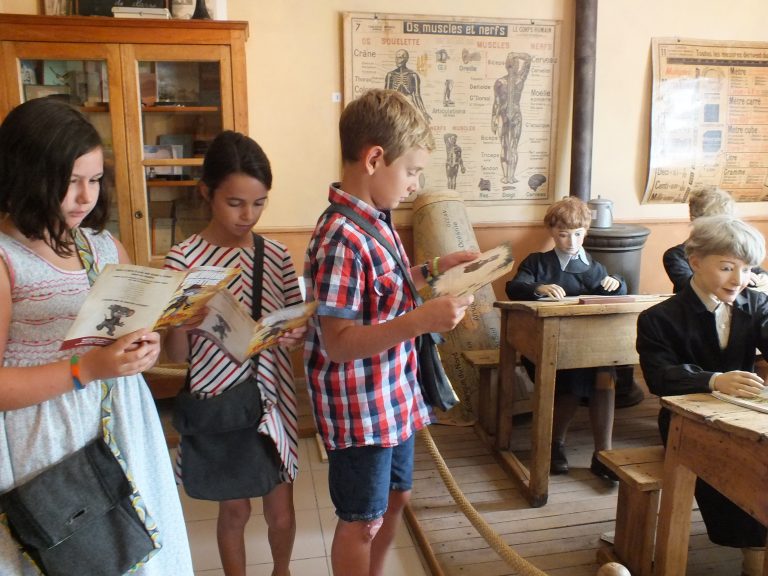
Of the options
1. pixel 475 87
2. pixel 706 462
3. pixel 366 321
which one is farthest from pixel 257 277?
pixel 475 87

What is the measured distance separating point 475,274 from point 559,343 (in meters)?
1.39

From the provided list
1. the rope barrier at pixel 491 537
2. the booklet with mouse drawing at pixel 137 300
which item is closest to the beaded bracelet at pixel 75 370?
the booklet with mouse drawing at pixel 137 300

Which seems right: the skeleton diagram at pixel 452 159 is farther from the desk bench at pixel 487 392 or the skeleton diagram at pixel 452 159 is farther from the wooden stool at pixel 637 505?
the wooden stool at pixel 637 505

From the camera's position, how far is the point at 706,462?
1.63 meters

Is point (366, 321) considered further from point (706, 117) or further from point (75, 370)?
point (706, 117)

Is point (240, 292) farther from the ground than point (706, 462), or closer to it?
farther from the ground

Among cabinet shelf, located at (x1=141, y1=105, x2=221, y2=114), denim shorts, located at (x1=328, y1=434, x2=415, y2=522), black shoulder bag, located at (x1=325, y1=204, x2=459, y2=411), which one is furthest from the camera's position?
cabinet shelf, located at (x1=141, y1=105, x2=221, y2=114)

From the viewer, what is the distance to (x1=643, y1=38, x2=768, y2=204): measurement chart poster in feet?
13.8

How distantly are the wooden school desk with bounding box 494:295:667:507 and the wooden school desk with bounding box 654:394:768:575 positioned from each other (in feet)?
2.38

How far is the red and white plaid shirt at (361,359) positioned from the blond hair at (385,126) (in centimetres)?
13

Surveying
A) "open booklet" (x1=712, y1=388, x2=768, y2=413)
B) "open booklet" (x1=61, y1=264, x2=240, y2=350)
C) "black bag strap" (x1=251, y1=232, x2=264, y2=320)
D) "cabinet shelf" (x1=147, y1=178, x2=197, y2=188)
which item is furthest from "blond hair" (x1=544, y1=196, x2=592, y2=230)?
"open booklet" (x1=61, y1=264, x2=240, y2=350)

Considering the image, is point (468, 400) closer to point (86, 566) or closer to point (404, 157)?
point (404, 157)

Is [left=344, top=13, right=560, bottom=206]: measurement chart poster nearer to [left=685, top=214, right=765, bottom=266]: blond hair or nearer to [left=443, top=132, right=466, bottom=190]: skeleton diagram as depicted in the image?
[left=443, top=132, right=466, bottom=190]: skeleton diagram

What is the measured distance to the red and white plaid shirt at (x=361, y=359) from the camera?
1.30 m
